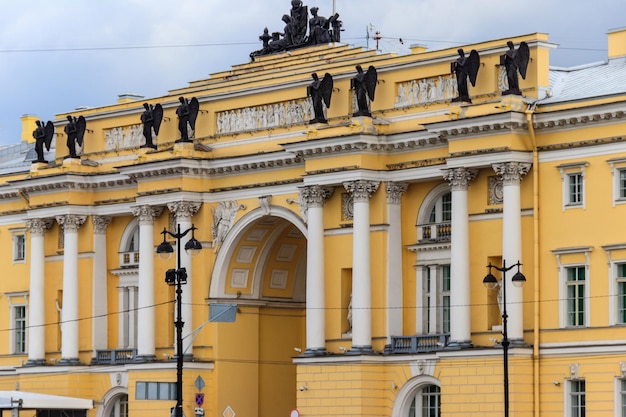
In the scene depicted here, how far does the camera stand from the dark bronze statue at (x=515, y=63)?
179 ft

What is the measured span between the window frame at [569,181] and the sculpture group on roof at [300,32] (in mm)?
11339

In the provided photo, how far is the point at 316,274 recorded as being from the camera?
60.0 meters

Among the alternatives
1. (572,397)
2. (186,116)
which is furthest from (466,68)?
(186,116)

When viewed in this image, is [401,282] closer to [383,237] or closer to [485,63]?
[383,237]

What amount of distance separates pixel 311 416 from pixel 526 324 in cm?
830

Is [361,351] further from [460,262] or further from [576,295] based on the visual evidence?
[576,295]

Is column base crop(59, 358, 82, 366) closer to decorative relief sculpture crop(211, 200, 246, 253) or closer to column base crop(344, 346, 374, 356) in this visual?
decorative relief sculpture crop(211, 200, 246, 253)

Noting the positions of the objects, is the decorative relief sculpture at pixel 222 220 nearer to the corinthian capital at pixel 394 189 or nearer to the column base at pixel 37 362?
the corinthian capital at pixel 394 189

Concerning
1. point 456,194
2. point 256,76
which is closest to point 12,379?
point 256,76

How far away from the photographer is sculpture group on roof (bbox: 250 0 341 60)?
62.8 meters

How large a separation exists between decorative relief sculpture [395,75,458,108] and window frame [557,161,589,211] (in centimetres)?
456

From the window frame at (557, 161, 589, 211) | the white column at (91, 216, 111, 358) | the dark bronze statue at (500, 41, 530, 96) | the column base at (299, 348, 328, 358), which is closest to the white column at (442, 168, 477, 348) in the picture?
the dark bronze statue at (500, 41, 530, 96)

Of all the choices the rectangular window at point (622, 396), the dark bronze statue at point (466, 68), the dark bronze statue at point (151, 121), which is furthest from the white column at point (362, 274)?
the dark bronze statue at point (151, 121)

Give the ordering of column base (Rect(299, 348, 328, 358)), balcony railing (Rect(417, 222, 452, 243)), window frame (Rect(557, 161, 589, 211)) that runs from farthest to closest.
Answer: column base (Rect(299, 348, 328, 358))
balcony railing (Rect(417, 222, 452, 243))
window frame (Rect(557, 161, 589, 211))
